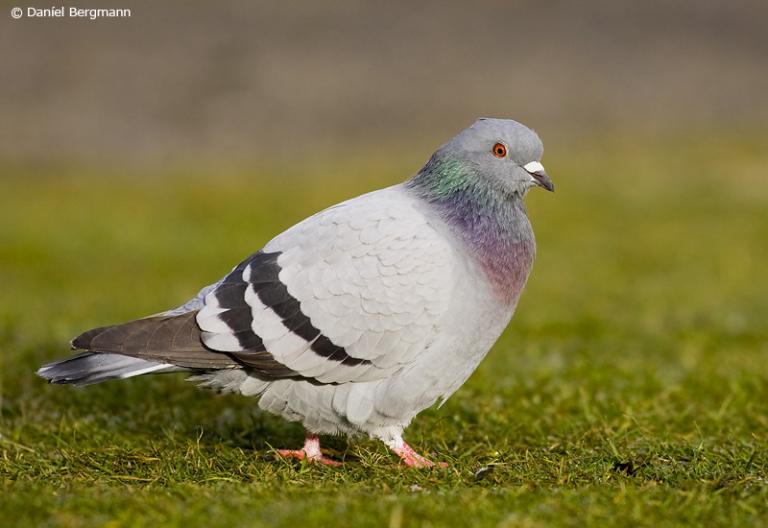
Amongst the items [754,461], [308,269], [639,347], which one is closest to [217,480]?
[308,269]

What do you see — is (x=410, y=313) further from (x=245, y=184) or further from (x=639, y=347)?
(x=245, y=184)

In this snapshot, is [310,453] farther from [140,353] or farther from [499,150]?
[499,150]

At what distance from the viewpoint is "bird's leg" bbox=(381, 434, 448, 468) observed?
170 inches

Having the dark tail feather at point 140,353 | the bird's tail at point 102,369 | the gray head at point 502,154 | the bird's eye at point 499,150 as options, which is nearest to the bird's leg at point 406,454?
the dark tail feather at point 140,353

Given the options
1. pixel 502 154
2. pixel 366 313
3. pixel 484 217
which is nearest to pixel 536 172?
pixel 502 154

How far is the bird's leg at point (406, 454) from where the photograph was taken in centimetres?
432

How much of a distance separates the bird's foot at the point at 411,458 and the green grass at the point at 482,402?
0.06m

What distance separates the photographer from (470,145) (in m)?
4.59

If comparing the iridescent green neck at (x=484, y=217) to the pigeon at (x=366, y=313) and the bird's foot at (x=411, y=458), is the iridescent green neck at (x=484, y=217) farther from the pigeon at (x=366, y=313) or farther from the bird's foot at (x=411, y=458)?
the bird's foot at (x=411, y=458)

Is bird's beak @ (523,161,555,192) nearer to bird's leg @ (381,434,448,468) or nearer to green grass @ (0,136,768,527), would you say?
green grass @ (0,136,768,527)

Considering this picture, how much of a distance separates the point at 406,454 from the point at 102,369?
56.3 inches

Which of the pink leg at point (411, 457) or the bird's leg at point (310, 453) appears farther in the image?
the bird's leg at point (310, 453)

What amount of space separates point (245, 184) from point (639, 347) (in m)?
9.61

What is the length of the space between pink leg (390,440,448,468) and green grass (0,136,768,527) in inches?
2.2
